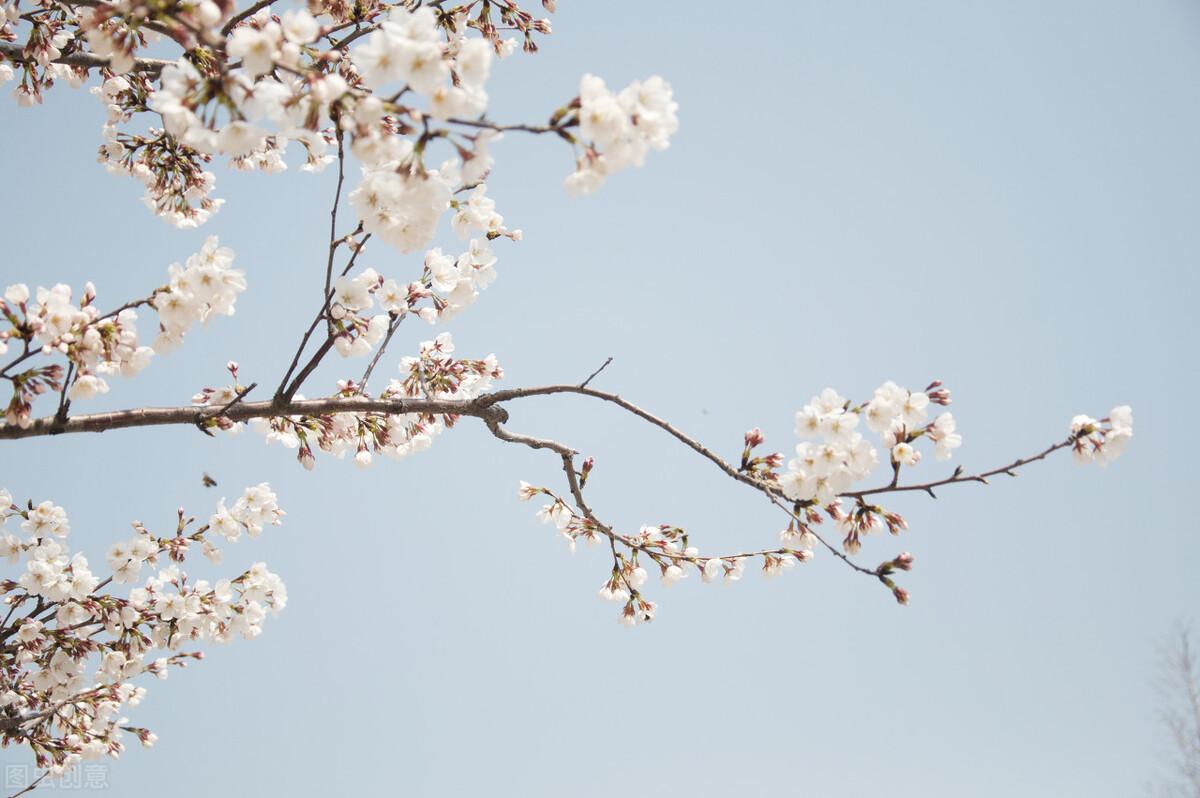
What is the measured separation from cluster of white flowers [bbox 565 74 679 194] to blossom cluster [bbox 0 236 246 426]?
1558 millimetres

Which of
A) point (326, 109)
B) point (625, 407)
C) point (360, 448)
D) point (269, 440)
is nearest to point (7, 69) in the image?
point (269, 440)

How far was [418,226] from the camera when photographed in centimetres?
259

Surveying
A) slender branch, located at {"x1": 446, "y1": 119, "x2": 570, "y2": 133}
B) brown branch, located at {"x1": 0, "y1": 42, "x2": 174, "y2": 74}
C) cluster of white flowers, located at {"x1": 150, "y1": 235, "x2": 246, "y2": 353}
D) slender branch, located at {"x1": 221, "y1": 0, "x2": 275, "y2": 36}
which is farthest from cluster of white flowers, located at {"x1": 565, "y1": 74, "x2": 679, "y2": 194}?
brown branch, located at {"x1": 0, "y1": 42, "x2": 174, "y2": 74}

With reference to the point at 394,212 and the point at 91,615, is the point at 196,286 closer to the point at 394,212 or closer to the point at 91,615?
the point at 394,212

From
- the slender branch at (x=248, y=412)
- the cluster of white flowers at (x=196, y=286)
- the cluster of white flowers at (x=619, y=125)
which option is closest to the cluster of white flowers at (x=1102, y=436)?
the cluster of white flowers at (x=619, y=125)

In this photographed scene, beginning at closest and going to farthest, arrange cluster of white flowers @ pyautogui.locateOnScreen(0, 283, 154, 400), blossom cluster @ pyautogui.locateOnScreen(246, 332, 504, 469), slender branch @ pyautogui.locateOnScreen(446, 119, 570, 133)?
slender branch @ pyautogui.locateOnScreen(446, 119, 570, 133)
cluster of white flowers @ pyautogui.locateOnScreen(0, 283, 154, 400)
blossom cluster @ pyautogui.locateOnScreen(246, 332, 504, 469)

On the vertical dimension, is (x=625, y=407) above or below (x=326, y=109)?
below

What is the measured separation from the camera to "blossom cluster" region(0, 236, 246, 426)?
99.7 inches

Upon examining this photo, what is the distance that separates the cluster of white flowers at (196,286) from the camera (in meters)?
2.74

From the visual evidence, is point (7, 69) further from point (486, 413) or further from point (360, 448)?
point (486, 413)

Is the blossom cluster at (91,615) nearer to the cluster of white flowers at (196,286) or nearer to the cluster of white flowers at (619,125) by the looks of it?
the cluster of white flowers at (196,286)

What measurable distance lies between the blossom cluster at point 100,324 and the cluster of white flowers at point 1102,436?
3161 mm

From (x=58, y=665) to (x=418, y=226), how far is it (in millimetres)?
3769

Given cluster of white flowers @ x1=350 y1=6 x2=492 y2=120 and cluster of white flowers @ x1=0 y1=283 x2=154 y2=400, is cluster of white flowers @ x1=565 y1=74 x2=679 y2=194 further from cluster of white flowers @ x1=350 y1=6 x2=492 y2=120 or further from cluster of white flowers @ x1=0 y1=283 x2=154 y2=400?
cluster of white flowers @ x1=0 y1=283 x2=154 y2=400
